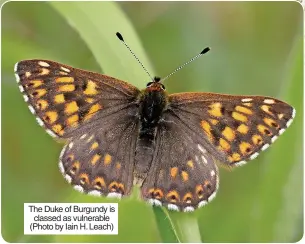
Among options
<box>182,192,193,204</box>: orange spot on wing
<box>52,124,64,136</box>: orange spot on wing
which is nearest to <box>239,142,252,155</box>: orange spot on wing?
<box>182,192,193,204</box>: orange spot on wing

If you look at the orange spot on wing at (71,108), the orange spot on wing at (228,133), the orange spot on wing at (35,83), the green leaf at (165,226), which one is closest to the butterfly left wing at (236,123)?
the orange spot on wing at (228,133)

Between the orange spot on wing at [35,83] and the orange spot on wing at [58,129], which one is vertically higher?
the orange spot on wing at [35,83]

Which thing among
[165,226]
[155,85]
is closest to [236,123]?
[155,85]

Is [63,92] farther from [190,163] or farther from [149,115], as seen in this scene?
[190,163]

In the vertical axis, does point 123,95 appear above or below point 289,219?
above

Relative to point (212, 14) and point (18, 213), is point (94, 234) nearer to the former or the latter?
point (18, 213)

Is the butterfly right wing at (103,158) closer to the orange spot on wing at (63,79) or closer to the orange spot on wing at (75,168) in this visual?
the orange spot on wing at (75,168)

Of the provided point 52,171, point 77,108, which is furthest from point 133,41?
point 52,171
